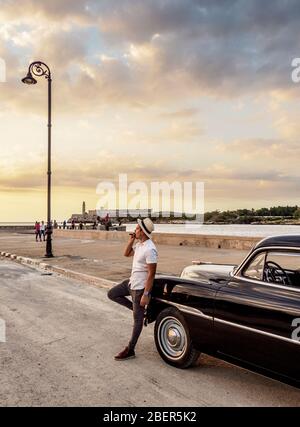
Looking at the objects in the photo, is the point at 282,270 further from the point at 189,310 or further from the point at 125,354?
the point at 125,354

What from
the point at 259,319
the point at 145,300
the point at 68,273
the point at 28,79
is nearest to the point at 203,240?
the point at 68,273

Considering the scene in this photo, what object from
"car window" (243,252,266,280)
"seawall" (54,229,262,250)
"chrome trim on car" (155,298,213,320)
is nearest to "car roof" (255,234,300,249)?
"car window" (243,252,266,280)

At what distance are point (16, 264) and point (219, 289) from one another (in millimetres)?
13009

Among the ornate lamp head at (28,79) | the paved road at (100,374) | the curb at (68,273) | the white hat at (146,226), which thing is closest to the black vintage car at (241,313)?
the paved road at (100,374)

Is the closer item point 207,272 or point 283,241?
point 283,241

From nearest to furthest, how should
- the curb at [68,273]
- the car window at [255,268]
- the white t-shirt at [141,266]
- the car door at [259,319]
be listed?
the car door at [259,319], the car window at [255,268], the white t-shirt at [141,266], the curb at [68,273]

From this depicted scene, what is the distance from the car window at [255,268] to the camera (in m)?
4.14

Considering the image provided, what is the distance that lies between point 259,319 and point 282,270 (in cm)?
88

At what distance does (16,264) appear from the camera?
613 inches

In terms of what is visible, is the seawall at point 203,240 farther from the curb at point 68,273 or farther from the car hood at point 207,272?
the car hood at point 207,272

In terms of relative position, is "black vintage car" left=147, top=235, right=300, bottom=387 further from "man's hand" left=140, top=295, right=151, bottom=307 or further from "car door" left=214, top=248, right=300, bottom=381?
"man's hand" left=140, top=295, right=151, bottom=307

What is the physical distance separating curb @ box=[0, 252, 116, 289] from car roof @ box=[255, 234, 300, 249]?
22.0ft

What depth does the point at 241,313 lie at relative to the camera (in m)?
3.92

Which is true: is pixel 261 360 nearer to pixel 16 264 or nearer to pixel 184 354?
pixel 184 354
